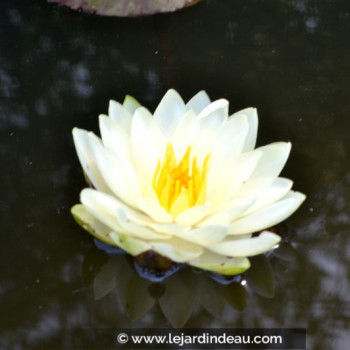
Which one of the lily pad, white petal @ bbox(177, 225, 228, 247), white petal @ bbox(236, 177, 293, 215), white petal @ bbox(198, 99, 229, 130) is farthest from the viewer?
the lily pad

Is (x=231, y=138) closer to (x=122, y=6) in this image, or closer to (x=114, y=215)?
(x=114, y=215)

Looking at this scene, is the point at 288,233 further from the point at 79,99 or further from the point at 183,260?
the point at 79,99

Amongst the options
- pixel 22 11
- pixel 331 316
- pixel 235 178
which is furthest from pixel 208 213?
pixel 22 11

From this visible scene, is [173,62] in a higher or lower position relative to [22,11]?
lower

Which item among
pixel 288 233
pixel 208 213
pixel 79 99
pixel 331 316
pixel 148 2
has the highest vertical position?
pixel 148 2

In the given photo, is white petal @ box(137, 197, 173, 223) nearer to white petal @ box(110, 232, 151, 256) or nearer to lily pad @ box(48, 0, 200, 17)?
white petal @ box(110, 232, 151, 256)

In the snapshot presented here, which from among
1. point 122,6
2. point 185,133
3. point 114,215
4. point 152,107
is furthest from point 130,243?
point 122,6

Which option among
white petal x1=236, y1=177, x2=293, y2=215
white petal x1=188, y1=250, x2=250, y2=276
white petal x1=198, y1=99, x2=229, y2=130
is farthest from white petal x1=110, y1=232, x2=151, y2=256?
white petal x1=198, y1=99, x2=229, y2=130

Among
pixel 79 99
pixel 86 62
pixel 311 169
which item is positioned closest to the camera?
pixel 311 169
